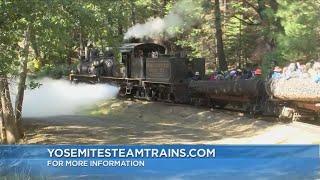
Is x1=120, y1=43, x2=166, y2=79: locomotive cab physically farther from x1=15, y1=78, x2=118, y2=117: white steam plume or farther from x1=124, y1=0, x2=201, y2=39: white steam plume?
x1=124, y1=0, x2=201, y2=39: white steam plume

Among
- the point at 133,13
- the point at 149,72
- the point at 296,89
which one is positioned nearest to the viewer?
the point at 296,89

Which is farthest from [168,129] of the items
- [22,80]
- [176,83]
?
[176,83]

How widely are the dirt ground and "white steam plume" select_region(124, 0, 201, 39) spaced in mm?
8342

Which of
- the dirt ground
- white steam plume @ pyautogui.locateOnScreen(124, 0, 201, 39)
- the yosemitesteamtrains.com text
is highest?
white steam plume @ pyautogui.locateOnScreen(124, 0, 201, 39)

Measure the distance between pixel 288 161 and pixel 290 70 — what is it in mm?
11342

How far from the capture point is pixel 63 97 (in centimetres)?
3281

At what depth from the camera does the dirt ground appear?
16.2m

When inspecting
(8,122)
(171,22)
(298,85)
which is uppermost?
(171,22)

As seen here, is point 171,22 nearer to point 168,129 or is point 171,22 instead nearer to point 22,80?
point 168,129

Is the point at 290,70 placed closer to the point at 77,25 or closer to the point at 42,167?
the point at 77,25

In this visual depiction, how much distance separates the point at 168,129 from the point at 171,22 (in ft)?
51.6

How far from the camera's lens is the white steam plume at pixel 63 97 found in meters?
26.9

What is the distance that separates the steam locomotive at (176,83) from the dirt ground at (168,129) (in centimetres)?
72

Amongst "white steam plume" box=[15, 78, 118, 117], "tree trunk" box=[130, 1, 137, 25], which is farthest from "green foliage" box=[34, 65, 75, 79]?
"tree trunk" box=[130, 1, 137, 25]
